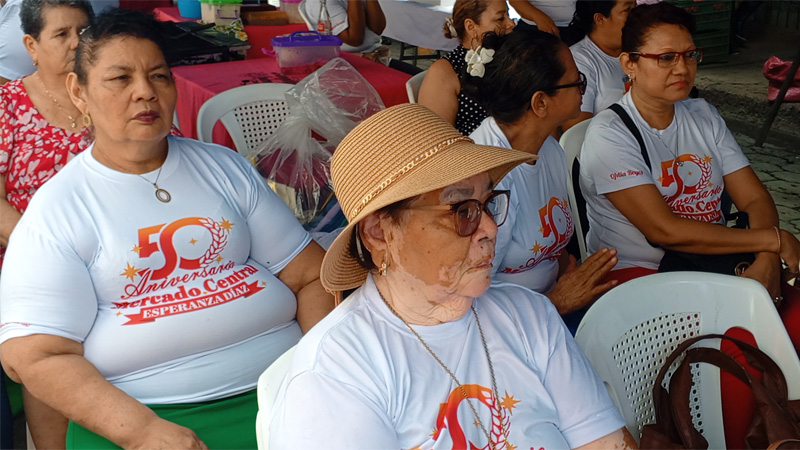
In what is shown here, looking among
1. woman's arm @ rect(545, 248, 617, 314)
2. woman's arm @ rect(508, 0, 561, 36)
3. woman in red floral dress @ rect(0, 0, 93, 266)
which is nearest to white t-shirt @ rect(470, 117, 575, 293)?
woman's arm @ rect(545, 248, 617, 314)

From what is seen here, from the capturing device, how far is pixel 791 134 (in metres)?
6.05

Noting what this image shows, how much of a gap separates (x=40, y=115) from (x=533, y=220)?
65.3 inches

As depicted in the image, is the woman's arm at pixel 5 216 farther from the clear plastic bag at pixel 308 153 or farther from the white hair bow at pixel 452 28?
the white hair bow at pixel 452 28

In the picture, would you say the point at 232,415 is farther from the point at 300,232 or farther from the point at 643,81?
the point at 643,81

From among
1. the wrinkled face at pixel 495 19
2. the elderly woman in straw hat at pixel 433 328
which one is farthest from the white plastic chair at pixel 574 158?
the elderly woman in straw hat at pixel 433 328

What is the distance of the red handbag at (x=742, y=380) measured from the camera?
1675 mm

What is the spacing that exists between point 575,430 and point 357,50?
369 centimetres

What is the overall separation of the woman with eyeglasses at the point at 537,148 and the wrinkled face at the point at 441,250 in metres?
0.75

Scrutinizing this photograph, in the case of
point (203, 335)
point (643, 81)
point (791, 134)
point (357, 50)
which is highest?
point (643, 81)

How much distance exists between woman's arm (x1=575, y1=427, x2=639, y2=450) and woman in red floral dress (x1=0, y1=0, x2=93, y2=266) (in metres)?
1.82

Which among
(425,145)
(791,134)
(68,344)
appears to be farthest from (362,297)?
(791,134)

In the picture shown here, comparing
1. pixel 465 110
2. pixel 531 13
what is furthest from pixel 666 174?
pixel 531 13

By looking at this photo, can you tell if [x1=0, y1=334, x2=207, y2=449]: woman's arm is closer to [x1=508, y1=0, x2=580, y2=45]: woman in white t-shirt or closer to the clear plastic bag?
the clear plastic bag

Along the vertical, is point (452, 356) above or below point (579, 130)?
above
